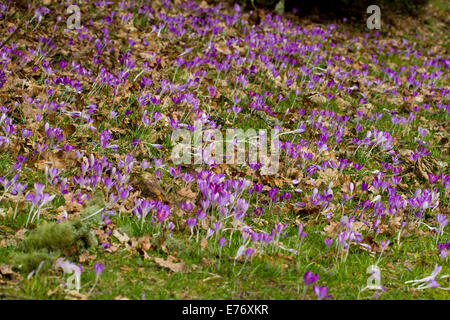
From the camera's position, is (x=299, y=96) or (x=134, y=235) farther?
(x=299, y=96)

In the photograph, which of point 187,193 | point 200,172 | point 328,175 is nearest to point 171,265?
point 187,193

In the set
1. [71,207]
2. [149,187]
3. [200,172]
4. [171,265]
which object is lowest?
[171,265]

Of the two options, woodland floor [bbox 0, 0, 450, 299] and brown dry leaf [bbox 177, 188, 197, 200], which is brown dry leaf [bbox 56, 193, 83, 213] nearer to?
woodland floor [bbox 0, 0, 450, 299]

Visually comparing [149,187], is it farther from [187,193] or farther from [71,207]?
[71,207]

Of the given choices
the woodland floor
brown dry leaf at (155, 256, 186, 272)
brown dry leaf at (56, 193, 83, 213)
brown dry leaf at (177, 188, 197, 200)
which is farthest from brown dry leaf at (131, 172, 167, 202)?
brown dry leaf at (155, 256, 186, 272)

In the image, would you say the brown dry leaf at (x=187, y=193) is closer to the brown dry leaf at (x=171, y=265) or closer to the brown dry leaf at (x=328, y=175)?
the brown dry leaf at (x=171, y=265)

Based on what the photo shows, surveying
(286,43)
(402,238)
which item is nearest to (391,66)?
(286,43)

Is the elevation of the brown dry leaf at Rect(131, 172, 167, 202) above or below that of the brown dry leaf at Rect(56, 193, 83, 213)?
above

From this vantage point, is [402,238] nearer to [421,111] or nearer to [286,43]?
[421,111]

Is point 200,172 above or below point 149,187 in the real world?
above

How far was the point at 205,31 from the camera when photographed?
8695 mm

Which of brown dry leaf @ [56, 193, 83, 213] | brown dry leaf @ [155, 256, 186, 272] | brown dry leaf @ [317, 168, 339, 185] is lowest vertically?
brown dry leaf @ [155, 256, 186, 272]
